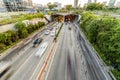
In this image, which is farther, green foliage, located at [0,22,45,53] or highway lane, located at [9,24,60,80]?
green foliage, located at [0,22,45,53]

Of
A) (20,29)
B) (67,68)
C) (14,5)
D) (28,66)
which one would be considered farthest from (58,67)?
(14,5)

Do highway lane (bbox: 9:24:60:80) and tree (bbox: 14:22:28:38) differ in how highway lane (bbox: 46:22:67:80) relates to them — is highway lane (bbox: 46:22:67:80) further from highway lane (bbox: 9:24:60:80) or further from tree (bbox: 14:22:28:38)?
tree (bbox: 14:22:28:38)

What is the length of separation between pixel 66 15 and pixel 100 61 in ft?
214

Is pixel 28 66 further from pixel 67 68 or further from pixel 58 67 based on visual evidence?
pixel 67 68

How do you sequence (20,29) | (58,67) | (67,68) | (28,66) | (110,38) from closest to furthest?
(110,38), (67,68), (58,67), (28,66), (20,29)

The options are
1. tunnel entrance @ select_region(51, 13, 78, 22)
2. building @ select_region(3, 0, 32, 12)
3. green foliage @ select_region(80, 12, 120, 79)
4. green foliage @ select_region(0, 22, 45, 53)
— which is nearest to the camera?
green foliage @ select_region(80, 12, 120, 79)

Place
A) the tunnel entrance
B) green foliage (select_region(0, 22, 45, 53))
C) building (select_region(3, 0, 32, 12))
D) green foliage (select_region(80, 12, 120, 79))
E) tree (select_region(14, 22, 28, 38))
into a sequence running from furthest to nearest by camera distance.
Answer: building (select_region(3, 0, 32, 12))
the tunnel entrance
tree (select_region(14, 22, 28, 38))
green foliage (select_region(0, 22, 45, 53))
green foliage (select_region(80, 12, 120, 79))

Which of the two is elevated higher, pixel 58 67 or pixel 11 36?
pixel 11 36

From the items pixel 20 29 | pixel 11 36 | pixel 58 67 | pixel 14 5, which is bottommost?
pixel 58 67

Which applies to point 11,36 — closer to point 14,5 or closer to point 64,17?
point 64,17

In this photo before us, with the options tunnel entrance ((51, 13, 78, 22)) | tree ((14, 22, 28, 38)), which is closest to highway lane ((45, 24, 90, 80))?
tree ((14, 22, 28, 38))

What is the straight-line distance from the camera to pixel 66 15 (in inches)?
3110

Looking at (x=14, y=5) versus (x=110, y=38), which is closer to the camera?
(x=110, y=38)

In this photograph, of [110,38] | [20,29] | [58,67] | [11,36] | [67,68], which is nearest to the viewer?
[110,38]
